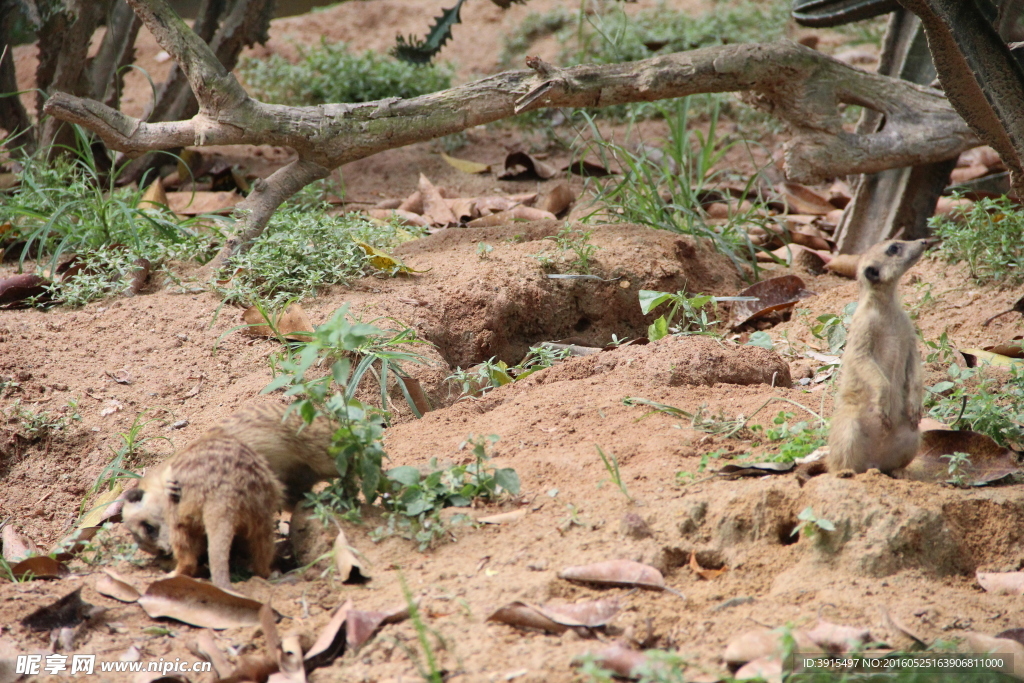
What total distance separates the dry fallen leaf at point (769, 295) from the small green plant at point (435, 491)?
7.60 ft

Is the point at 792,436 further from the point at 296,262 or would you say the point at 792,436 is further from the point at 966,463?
the point at 296,262

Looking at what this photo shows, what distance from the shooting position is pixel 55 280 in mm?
4473

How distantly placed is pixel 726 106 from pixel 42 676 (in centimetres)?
686

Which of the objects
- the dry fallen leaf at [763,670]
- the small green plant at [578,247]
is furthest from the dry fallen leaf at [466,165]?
the dry fallen leaf at [763,670]

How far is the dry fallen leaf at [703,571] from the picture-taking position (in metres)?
2.33

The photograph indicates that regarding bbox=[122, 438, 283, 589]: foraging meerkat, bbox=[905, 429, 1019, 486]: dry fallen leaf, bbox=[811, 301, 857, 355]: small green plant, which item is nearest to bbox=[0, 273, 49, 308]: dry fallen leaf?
bbox=[122, 438, 283, 589]: foraging meerkat

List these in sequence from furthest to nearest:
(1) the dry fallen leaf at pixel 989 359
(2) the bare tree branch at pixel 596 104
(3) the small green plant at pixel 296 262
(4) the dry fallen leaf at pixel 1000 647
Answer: (2) the bare tree branch at pixel 596 104 → (3) the small green plant at pixel 296 262 → (1) the dry fallen leaf at pixel 989 359 → (4) the dry fallen leaf at pixel 1000 647

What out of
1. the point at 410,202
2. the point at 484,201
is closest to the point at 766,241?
the point at 484,201

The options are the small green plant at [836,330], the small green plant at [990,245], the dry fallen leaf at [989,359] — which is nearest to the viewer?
the dry fallen leaf at [989,359]

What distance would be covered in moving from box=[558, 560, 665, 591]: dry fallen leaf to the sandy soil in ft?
0.11

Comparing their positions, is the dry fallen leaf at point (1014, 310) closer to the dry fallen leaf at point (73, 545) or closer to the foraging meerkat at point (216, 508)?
the foraging meerkat at point (216, 508)

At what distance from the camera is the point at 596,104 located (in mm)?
4742

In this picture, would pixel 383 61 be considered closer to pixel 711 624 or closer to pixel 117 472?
pixel 117 472

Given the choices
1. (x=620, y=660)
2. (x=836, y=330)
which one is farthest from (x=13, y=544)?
(x=836, y=330)
